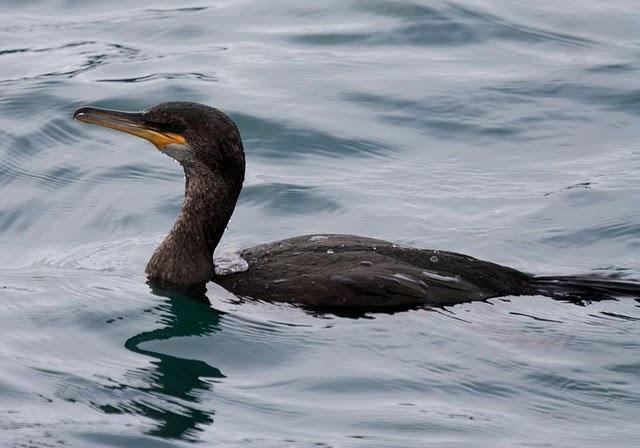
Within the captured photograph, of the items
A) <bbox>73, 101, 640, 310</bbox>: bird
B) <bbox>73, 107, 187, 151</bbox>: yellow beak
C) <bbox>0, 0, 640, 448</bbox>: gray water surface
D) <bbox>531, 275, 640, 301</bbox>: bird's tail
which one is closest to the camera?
<bbox>0, 0, 640, 448</bbox>: gray water surface

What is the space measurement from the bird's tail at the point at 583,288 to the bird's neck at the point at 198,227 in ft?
6.23

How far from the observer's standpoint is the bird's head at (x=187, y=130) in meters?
9.04

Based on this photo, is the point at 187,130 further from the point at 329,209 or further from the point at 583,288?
the point at 583,288

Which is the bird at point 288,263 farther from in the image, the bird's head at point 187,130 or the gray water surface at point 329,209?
the gray water surface at point 329,209

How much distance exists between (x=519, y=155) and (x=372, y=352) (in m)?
4.34

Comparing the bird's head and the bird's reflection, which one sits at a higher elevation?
the bird's head

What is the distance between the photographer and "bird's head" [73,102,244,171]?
9.04m

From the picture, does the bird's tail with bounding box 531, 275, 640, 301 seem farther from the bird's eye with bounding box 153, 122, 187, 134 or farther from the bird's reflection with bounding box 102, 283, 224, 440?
the bird's eye with bounding box 153, 122, 187, 134

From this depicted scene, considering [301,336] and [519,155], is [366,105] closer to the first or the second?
[519,155]

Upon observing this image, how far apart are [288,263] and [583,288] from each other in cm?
175

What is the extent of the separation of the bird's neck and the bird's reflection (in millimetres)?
136

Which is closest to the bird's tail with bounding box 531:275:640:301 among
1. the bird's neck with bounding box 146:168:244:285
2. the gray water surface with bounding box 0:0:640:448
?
the gray water surface with bounding box 0:0:640:448

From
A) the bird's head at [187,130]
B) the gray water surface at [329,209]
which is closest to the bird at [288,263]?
the bird's head at [187,130]

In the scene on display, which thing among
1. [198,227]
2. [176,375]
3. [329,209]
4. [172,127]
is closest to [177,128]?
[172,127]
